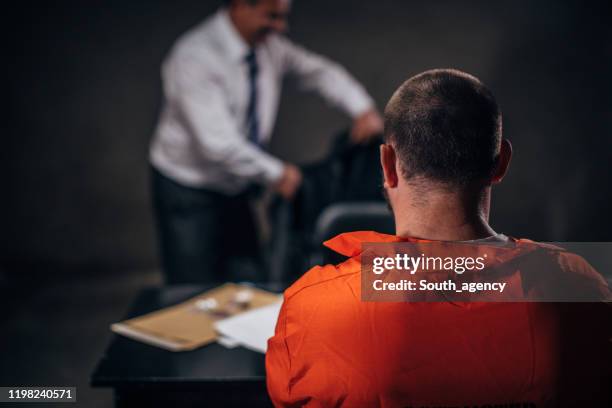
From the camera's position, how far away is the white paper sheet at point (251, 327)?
1237mm

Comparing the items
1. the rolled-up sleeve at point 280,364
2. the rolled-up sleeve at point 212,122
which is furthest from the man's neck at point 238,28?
the rolled-up sleeve at point 280,364

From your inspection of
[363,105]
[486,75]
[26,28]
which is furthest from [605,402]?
[26,28]

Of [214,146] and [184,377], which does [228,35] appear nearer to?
[214,146]

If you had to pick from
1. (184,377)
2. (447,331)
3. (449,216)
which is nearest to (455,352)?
Result: (447,331)

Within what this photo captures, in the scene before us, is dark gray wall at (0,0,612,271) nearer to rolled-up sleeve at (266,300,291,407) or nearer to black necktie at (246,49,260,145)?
black necktie at (246,49,260,145)

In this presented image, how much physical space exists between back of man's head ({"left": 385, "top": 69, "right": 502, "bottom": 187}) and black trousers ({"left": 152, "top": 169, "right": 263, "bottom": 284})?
208cm

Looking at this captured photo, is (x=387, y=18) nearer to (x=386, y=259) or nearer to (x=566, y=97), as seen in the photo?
(x=566, y=97)

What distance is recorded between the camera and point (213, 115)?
271 cm

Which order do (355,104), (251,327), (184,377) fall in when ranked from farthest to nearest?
(355,104) < (251,327) < (184,377)

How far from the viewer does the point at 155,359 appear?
3.89ft

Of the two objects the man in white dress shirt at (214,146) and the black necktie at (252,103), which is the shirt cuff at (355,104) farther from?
the black necktie at (252,103)

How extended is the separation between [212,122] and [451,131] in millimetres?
2019

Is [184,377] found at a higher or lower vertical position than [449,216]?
lower

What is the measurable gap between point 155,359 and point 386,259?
2.06ft
